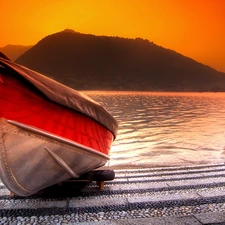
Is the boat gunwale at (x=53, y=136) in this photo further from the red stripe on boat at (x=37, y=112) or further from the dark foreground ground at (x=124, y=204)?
the dark foreground ground at (x=124, y=204)

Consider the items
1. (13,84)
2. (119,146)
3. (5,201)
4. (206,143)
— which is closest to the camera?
(13,84)

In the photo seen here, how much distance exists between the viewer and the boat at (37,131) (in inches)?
171

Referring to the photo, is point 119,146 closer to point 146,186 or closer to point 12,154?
point 146,186

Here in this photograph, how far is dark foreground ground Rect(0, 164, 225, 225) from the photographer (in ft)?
13.6

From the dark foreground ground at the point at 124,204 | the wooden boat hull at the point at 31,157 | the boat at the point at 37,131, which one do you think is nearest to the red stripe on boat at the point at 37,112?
the boat at the point at 37,131

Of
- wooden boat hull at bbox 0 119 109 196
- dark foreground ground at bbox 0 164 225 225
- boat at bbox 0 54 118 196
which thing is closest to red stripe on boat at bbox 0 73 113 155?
boat at bbox 0 54 118 196

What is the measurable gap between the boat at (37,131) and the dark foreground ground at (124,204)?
1.33ft

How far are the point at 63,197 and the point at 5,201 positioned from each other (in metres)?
0.87

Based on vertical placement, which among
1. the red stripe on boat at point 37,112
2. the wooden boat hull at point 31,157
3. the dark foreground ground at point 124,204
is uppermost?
the red stripe on boat at point 37,112

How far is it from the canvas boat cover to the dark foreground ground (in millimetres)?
1302

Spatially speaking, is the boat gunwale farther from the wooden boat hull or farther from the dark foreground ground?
the dark foreground ground

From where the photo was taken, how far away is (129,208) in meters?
4.51

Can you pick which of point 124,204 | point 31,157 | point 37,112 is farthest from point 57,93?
point 124,204

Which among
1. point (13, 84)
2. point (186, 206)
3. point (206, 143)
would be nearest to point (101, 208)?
point (186, 206)
